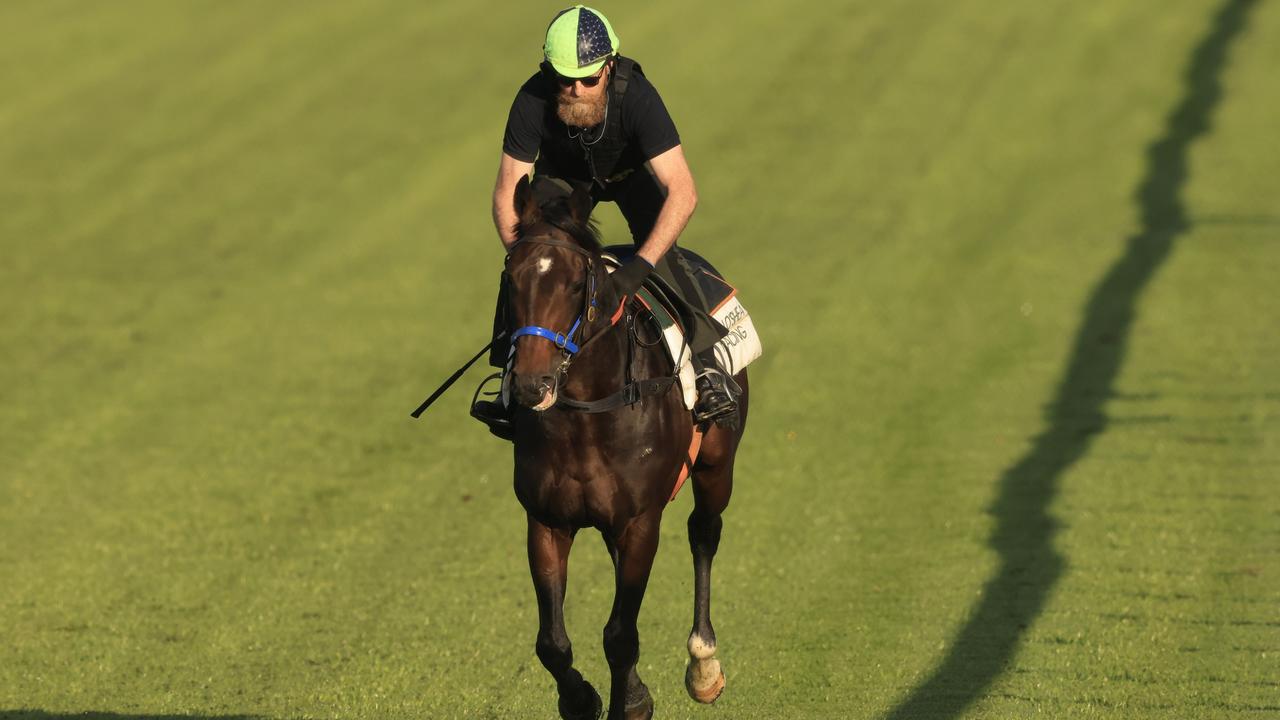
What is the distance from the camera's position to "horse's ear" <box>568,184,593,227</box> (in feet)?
26.3

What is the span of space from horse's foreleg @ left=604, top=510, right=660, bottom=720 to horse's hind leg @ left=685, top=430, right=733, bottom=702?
1.14 m

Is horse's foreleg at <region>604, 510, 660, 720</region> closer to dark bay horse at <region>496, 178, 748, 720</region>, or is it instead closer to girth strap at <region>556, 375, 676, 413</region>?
dark bay horse at <region>496, 178, 748, 720</region>

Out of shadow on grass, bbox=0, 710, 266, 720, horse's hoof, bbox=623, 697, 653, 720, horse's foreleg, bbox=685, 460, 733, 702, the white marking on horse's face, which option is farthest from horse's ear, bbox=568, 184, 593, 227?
shadow on grass, bbox=0, 710, 266, 720

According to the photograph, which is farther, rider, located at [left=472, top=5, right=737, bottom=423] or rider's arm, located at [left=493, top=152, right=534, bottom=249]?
rider, located at [left=472, top=5, right=737, bottom=423]

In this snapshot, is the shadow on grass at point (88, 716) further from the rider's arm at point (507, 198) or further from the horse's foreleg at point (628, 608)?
the rider's arm at point (507, 198)

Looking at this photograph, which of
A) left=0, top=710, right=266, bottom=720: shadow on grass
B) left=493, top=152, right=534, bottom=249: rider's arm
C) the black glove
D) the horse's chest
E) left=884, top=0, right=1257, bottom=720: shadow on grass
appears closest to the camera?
left=493, top=152, right=534, bottom=249: rider's arm

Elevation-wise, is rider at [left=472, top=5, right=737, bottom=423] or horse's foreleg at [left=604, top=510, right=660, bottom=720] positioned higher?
rider at [left=472, top=5, right=737, bottom=423]

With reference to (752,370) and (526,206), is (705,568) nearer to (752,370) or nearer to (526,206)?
(526,206)

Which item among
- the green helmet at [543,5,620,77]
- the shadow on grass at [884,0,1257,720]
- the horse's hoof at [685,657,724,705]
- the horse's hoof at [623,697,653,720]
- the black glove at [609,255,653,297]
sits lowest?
the shadow on grass at [884,0,1257,720]

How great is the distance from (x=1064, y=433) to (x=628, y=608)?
10190 millimetres

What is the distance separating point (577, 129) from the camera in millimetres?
8945

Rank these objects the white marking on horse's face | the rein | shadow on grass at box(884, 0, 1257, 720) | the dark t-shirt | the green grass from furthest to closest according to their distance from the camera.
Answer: the green grass → shadow on grass at box(884, 0, 1257, 720) → the dark t-shirt → the rein → the white marking on horse's face

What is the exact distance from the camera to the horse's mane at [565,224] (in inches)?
314

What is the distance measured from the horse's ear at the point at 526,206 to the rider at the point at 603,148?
0.09m
